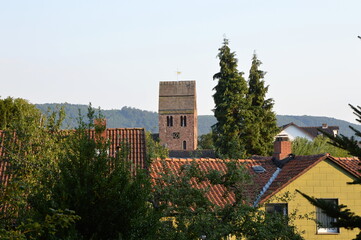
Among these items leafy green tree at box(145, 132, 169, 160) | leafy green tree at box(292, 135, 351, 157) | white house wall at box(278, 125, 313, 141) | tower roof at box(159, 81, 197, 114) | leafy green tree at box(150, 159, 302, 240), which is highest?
tower roof at box(159, 81, 197, 114)

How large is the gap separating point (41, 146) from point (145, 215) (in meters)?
9.94

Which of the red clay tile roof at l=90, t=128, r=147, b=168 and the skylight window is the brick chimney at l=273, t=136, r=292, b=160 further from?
the red clay tile roof at l=90, t=128, r=147, b=168

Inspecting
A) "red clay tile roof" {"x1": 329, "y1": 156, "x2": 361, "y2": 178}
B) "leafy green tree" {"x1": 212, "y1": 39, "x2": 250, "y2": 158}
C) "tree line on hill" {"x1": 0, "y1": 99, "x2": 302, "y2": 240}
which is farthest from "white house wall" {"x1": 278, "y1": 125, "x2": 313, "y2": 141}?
"tree line on hill" {"x1": 0, "y1": 99, "x2": 302, "y2": 240}

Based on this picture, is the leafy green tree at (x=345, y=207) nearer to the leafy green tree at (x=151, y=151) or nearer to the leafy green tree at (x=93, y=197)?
the leafy green tree at (x=93, y=197)

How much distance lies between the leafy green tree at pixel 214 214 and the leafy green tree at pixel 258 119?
4068 centimetres

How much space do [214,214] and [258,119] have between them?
44300mm

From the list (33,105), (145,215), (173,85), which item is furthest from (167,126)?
(145,215)

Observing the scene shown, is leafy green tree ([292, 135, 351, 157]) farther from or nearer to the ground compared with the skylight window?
farther from the ground

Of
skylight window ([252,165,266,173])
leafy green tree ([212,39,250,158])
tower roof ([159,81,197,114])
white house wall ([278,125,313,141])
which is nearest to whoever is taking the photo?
skylight window ([252,165,266,173])

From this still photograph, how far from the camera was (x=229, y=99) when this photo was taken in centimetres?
6156

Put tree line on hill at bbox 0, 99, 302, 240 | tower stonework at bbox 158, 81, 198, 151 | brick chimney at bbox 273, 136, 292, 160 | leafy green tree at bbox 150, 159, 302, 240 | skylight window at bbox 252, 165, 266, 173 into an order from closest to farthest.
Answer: tree line on hill at bbox 0, 99, 302, 240, leafy green tree at bbox 150, 159, 302, 240, skylight window at bbox 252, 165, 266, 173, brick chimney at bbox 273, 136, 292, 160, tower stonework at bbox 158, 81, 198, 151

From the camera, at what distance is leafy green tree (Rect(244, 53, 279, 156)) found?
62125 mm

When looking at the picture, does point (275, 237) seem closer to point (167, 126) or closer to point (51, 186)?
point (51, 186)

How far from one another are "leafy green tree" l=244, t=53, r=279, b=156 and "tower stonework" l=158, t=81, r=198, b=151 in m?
81.5
